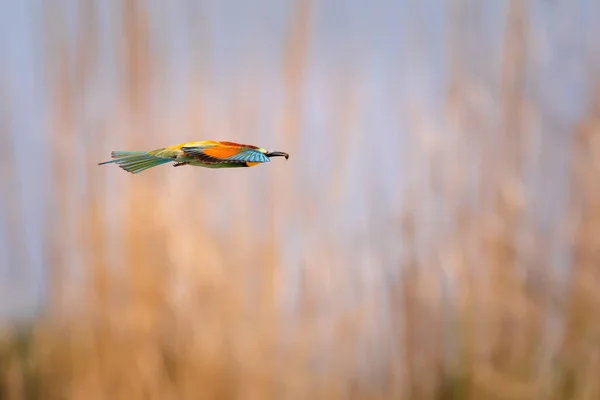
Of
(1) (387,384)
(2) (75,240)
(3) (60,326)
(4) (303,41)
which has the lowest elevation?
(1) (387,384)

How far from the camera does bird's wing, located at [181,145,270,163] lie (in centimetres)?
38

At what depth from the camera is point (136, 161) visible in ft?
1.30

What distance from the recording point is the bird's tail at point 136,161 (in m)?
0.38

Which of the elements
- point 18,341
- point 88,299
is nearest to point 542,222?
point 88,299

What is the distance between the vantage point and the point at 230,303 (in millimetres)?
1099

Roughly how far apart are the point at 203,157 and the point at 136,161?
1.6 inches

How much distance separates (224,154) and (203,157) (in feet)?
0.04

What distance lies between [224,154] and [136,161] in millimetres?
49

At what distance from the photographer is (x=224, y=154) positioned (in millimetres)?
387

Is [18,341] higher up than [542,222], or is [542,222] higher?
[542,222]

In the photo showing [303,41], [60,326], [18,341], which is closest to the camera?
[303,41]

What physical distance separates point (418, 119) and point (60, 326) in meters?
0.63

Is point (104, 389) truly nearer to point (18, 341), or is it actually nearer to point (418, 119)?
point (18, 341)

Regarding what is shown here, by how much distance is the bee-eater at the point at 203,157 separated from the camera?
14.9 inches
